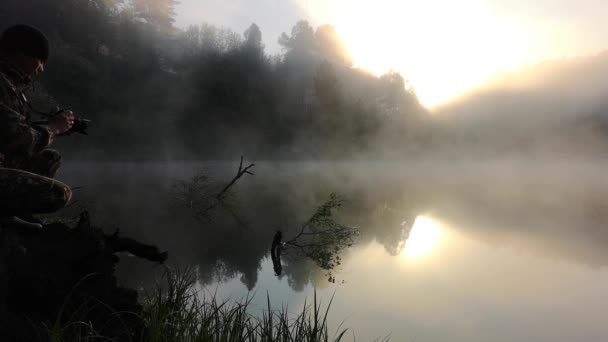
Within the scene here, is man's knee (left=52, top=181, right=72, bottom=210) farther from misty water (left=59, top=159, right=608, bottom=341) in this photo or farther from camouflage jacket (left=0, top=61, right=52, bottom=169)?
misty water (left=59, top=159, right=608, bottom=341)

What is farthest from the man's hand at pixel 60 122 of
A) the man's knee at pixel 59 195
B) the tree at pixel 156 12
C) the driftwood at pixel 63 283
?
the tree at pixel 156 12

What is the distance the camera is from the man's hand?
138 inches

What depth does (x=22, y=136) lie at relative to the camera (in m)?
3.03

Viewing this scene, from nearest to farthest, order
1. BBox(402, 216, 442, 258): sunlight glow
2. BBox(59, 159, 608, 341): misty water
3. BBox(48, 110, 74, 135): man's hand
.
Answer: BBox(48, 110, 74, 135): man's hand < BBox(59, 159, 608, 341): misty water < BBox(402, 216, 442, 258): sunlight glow

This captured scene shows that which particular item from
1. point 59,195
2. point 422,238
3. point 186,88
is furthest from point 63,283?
point 186,88

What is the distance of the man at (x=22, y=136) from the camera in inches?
115

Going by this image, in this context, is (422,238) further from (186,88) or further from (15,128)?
(186,88)

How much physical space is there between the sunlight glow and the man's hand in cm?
1197

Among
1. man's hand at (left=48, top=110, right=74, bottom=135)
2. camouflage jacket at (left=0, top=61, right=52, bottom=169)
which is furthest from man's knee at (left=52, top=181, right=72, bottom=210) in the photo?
man's hand at (left=48, top=110, right=74, bottom=135)

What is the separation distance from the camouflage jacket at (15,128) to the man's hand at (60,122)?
10 cm

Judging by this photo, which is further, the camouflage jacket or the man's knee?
the man's knee

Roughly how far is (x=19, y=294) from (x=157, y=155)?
132 feet

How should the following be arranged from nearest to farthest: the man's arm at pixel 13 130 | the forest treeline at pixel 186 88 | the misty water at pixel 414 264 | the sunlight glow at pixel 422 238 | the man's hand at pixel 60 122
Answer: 1. the man's arm at pixel 13 130
2. the man's hand at pixel 60 122
3. the misty water at pixel 414 264
4. the sunlight glow at pixel 422 238
5. the forest treeline at pixel 186 88

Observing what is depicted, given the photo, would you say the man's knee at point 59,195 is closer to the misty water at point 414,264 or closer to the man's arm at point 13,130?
the man's arm at point 13,130
